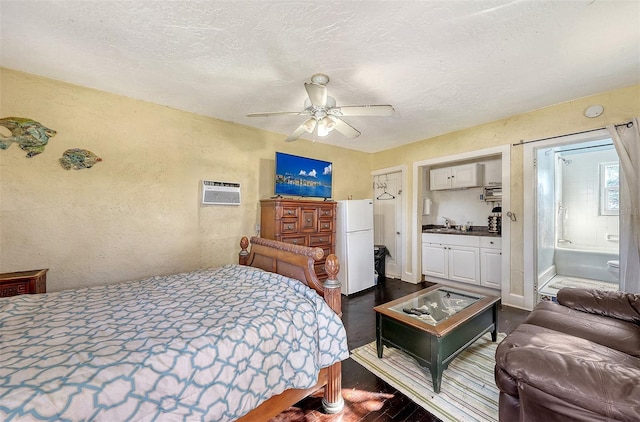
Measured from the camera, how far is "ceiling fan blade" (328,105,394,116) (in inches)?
80.2

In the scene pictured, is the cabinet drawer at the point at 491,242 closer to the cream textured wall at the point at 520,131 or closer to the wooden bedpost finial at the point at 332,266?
the cream textured wall at the point at 520,131

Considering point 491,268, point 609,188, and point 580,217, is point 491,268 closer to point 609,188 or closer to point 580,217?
point 580,217

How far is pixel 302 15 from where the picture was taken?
151 cm

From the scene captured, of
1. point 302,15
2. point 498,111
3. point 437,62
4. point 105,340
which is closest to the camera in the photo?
point 105,340

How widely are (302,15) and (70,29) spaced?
156cm

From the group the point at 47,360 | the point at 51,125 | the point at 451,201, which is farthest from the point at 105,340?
the point at 451,201

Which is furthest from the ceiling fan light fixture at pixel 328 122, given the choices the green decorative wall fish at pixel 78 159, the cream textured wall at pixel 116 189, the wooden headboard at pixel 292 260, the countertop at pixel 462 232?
the countertop at pixel 462 232

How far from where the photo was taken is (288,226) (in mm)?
3279

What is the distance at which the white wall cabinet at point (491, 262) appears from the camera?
3.44m

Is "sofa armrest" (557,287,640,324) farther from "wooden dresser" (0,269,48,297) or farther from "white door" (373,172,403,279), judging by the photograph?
"wooden dresser" (0,269,48,297)

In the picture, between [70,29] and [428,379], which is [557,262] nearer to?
[428,379]

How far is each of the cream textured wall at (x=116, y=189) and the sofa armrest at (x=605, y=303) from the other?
3.31 m

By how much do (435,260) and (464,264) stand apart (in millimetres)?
448

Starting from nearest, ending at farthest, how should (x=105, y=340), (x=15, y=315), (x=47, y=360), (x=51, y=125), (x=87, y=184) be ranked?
1. (x=47, y=360)
2. (x=105, y=340)
3. (x=15, y=315)
4. (x=51, y=125)
5. (x=87, y=184)
